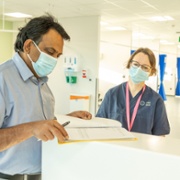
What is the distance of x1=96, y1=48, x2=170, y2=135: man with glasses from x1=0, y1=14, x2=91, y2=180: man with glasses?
694 millimetres

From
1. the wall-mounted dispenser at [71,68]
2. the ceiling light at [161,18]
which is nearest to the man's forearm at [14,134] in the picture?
the wall-mounted dispenser at [71,68]

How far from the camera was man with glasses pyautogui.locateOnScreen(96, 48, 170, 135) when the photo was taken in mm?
1778

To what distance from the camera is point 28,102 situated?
1.05 m

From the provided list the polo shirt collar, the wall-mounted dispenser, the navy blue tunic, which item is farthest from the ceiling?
the polo shirt collar

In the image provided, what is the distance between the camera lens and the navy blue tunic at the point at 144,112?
177 centimetres

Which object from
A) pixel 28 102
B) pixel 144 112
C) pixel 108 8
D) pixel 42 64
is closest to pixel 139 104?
pixel 144 112

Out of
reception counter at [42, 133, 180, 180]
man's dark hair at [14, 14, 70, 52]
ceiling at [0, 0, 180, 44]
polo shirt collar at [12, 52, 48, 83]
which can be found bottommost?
reception counter at [42, 133, 180, 180]

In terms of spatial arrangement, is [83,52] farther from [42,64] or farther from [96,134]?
[96,134]

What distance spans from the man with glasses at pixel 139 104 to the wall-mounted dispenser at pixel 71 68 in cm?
404

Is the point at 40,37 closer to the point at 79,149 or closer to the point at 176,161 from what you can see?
the point at 79,149

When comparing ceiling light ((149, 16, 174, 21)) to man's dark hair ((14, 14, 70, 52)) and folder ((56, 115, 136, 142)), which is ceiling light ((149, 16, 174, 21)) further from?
folder ((56, 115, 136, 142))

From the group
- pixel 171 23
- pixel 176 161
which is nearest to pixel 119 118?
pixel 176 161

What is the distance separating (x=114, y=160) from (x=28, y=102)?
1.38 ft

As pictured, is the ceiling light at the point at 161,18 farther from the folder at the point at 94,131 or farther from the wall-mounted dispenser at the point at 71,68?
the folder at the point at 94,131
